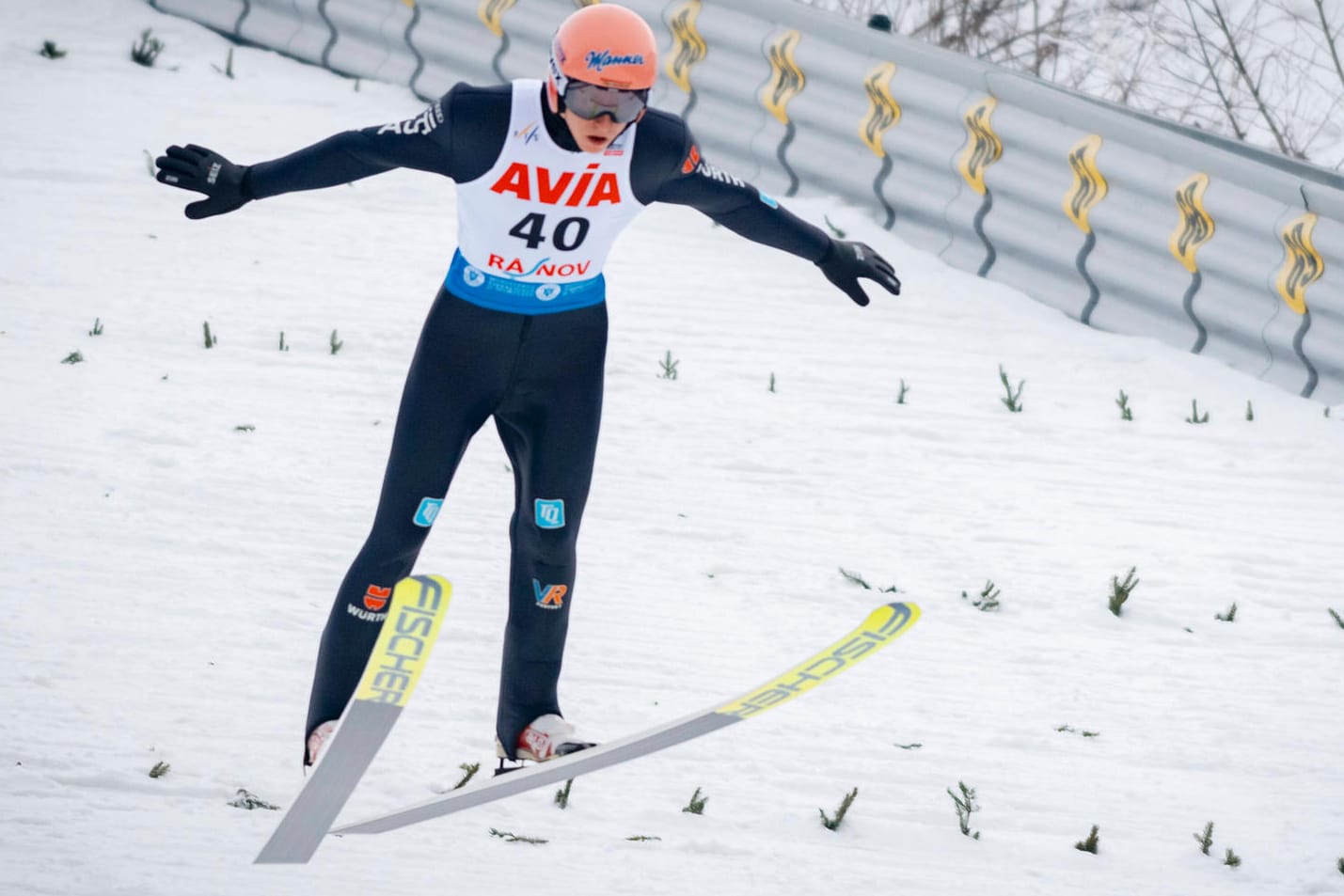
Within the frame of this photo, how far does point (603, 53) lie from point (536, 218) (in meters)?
0.40

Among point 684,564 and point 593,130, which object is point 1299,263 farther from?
point 593,130

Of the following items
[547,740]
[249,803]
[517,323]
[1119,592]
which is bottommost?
[249,803]

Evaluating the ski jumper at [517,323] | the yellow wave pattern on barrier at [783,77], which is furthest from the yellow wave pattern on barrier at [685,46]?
the ski jumper at [517,323]

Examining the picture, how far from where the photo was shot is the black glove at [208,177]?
3789 millimetres

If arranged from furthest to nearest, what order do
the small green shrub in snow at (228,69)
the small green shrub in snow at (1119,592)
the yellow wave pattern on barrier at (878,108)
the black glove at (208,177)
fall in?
the small green shrub in snow at (228,69), the yellow wave pattern on barrier at (878,108), the small green shrub in snow at (1119,592), the black glove at (208,177)

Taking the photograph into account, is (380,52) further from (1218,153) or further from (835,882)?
(835,882)

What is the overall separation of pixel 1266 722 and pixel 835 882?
5.39 ft

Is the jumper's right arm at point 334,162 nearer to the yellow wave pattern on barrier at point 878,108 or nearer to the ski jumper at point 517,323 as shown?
the ski jumper at point 517,323

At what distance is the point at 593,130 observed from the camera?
3.54m

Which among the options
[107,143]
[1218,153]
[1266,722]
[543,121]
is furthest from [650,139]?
[107,143]

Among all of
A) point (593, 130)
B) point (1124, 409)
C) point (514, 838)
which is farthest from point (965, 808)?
point (1124, 409)

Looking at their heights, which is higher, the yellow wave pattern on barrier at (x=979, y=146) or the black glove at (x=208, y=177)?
the yellow wave pattern on barrier at (x=979, y=146)

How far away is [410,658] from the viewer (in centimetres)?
368

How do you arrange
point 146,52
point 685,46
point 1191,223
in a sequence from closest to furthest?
point 1191,223 → point 685,46 → point 146,52
